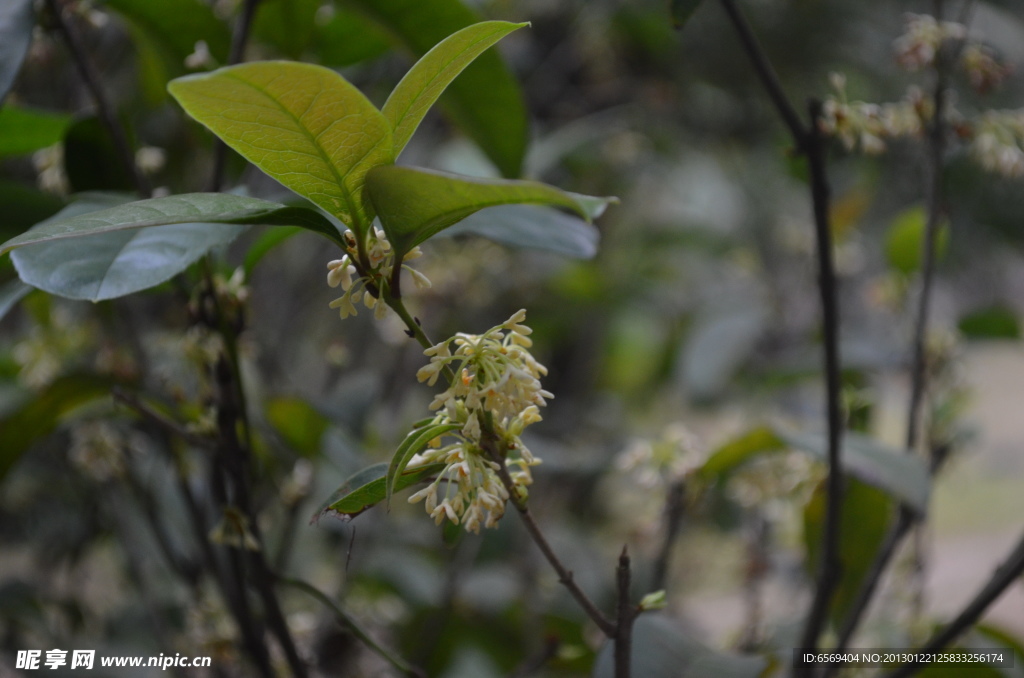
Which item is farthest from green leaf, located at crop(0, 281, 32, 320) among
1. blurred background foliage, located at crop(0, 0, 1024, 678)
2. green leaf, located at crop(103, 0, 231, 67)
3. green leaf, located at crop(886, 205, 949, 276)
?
green leaf, located at crop(886, 205, 949, 276)

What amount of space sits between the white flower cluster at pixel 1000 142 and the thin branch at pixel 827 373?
0.50ft

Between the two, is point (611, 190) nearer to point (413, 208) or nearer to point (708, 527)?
point (708, 527)

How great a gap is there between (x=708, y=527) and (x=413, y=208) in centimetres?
98

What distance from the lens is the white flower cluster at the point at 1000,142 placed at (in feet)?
1.55

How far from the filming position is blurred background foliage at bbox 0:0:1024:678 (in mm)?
527

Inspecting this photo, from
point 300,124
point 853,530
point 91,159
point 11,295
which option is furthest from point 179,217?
point 853,530

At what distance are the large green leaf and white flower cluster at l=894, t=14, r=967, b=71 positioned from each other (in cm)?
27

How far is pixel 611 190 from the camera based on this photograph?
138 cm

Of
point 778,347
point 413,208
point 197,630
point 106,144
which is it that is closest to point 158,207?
point 413,208

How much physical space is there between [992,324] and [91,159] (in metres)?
0.81

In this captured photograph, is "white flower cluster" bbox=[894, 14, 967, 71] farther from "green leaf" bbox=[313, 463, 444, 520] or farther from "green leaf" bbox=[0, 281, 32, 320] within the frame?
"green leaf" bbox=[0, 281, 32, 320]

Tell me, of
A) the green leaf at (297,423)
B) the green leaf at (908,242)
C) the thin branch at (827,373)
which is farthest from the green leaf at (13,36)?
the green leaf at (908,242)

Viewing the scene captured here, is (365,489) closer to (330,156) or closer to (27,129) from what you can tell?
(330,156)

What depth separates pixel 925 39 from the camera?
1.65 feet
